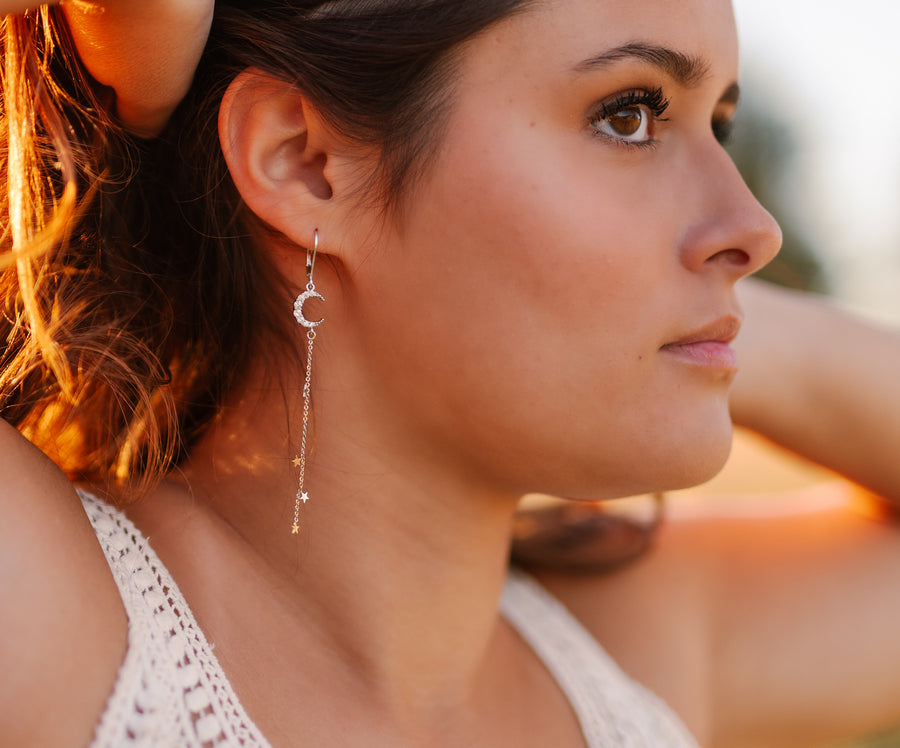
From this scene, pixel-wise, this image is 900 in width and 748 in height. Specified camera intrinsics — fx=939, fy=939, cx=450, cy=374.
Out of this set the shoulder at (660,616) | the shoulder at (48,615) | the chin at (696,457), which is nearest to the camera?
the shoulder at (48,615)

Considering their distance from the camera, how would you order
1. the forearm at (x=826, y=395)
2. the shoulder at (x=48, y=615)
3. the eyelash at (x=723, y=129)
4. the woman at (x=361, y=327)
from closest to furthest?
the shoulder at (x=48, y=615) → the woman at (x=361, y=327) → the eyelash at (x=723, y=129) → the forearm at (x=826, y=395)

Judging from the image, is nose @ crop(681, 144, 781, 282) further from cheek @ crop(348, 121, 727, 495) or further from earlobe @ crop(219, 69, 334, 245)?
earlobe @ crop(219, 69, 334, 245)

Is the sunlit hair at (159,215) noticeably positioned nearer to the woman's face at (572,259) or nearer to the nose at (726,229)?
the woman's face at (572,259)

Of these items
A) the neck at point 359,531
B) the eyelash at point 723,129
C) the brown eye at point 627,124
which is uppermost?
the eyelash at point 723,129

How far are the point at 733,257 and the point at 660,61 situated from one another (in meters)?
0.31

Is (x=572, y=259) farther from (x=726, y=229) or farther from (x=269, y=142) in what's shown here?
(x=269, y=142)

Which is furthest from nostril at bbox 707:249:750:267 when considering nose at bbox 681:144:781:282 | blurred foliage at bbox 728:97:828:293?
blurred foliage at bbox 728:97:828:293

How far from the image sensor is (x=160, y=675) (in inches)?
46.9

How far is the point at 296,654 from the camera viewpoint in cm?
139

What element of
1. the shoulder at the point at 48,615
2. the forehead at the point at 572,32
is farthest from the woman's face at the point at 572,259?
the shoulder at the point at 48,615

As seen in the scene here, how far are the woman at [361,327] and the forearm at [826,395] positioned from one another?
1.92 ft

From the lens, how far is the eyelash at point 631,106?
1371mm

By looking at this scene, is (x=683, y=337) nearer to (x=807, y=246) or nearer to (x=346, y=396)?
(x=346, y=396)

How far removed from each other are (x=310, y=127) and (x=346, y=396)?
0.41 meters
